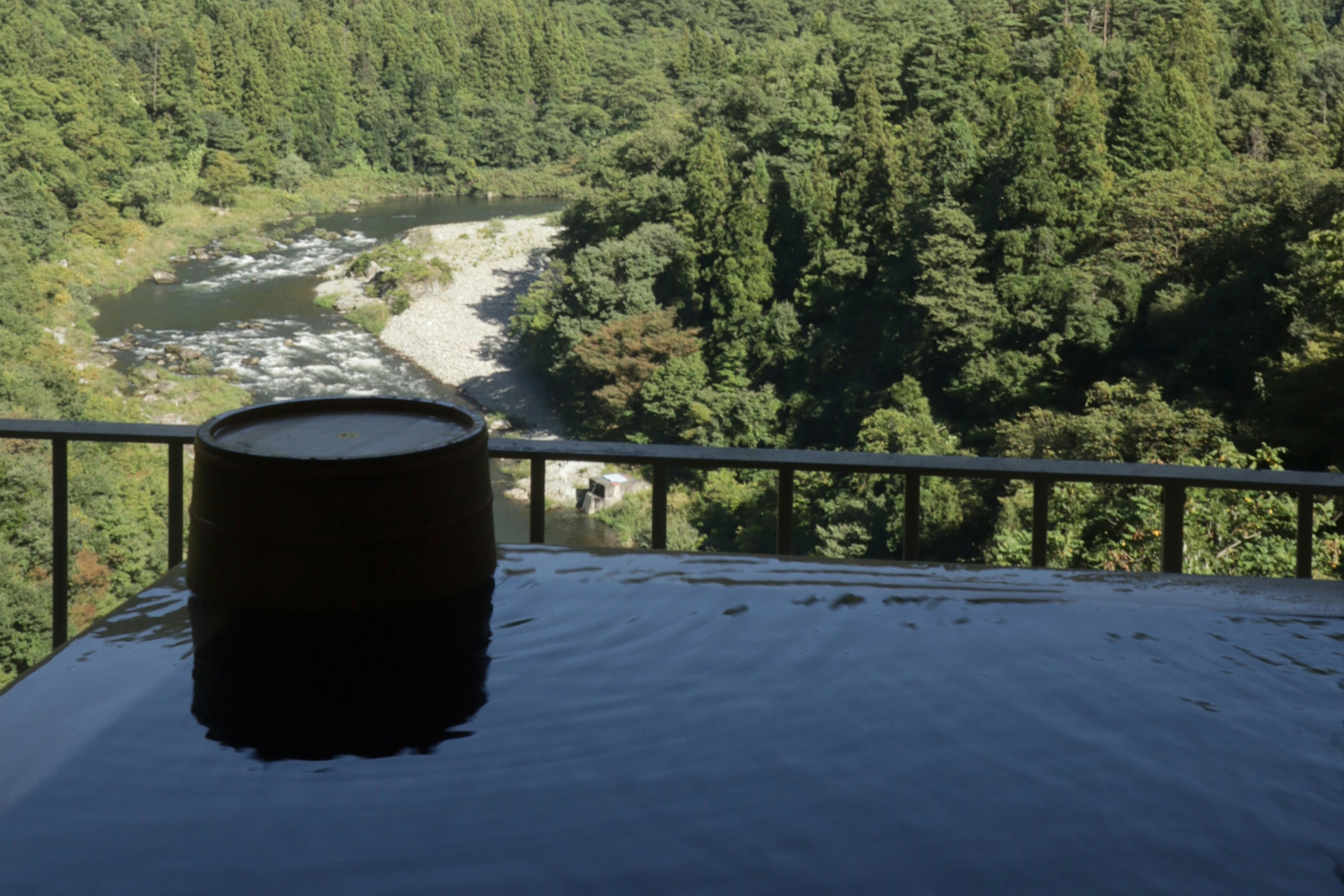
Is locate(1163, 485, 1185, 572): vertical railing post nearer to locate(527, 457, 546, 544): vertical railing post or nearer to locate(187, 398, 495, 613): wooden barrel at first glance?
locate(527, 457, 546, 544): vertical railing post

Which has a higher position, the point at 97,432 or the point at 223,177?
the point at 223,177

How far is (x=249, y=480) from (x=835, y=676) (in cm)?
31

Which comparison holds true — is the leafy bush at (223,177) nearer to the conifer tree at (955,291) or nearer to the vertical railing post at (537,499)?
the conifer tree at (955,291)

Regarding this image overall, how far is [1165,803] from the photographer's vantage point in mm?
461

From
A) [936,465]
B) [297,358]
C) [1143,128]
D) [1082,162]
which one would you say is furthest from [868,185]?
[936,465]

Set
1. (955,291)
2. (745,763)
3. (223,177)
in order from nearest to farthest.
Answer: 1. (745,763)
2. (955,291)
3. (223,177)

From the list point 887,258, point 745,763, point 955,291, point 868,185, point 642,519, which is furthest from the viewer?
point 868,185

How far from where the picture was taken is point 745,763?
0.49 metres

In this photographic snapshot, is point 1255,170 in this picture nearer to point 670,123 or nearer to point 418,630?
point 670,123

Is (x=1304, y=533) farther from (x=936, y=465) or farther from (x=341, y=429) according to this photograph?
(x=341, y=429)

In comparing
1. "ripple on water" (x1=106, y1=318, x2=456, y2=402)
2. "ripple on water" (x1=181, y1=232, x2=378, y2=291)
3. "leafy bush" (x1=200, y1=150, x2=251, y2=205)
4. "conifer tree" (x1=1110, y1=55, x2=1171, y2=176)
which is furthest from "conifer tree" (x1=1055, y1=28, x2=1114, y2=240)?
"leafy bush" (x1=200, y1=150, x2=251, y2=205)

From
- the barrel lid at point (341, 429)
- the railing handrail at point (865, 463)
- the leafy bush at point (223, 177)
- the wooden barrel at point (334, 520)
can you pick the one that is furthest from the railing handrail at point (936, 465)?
the leafy bush at point (223, 177)

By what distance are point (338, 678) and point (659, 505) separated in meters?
1.05

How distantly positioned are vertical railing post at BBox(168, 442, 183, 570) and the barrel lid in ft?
3.12
